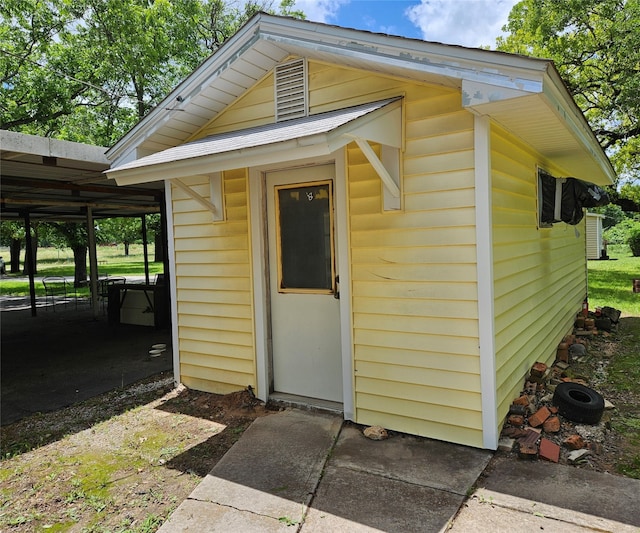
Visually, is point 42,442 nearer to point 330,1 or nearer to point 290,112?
point 290,112

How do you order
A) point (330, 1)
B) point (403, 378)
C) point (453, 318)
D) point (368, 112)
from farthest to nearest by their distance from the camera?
point (330, 1) → point (403, 378) → point (453, 318) → point (368, 112)

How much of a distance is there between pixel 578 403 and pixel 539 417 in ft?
1.28

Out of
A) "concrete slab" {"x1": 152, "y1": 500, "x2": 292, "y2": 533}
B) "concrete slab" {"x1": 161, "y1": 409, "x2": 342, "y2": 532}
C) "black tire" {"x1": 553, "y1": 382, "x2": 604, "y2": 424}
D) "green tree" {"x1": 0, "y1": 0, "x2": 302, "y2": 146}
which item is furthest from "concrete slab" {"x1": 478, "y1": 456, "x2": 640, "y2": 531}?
"green tree" {"x1": 0, "y1": 0, "x2": 302, "y2": 146}

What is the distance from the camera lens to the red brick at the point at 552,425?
336 centimetres

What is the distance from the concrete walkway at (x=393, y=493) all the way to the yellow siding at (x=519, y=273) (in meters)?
0.64

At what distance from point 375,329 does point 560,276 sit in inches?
152

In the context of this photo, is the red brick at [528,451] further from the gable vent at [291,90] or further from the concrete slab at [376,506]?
the gable vent at [291,90]

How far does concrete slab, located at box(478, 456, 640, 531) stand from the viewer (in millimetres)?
2398

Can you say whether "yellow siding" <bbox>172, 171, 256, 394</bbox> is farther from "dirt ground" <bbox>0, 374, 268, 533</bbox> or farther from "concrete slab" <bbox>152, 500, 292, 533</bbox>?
"concrete slab" <bbox>152, 500, 292, 533</bbox>

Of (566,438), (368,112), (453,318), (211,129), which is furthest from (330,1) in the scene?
(566,438)

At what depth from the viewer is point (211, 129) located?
4.52 metres

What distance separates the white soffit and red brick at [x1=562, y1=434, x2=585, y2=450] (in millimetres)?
2502

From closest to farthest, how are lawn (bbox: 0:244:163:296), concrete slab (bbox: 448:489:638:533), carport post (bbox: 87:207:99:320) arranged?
concrete slab (bbox: 448:489:638:533) < carport post (bbox: 87:207:99:320) < lawn (bbox: 0:244:163:296)

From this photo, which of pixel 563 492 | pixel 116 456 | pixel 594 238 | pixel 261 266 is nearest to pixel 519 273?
pixel 563 492
